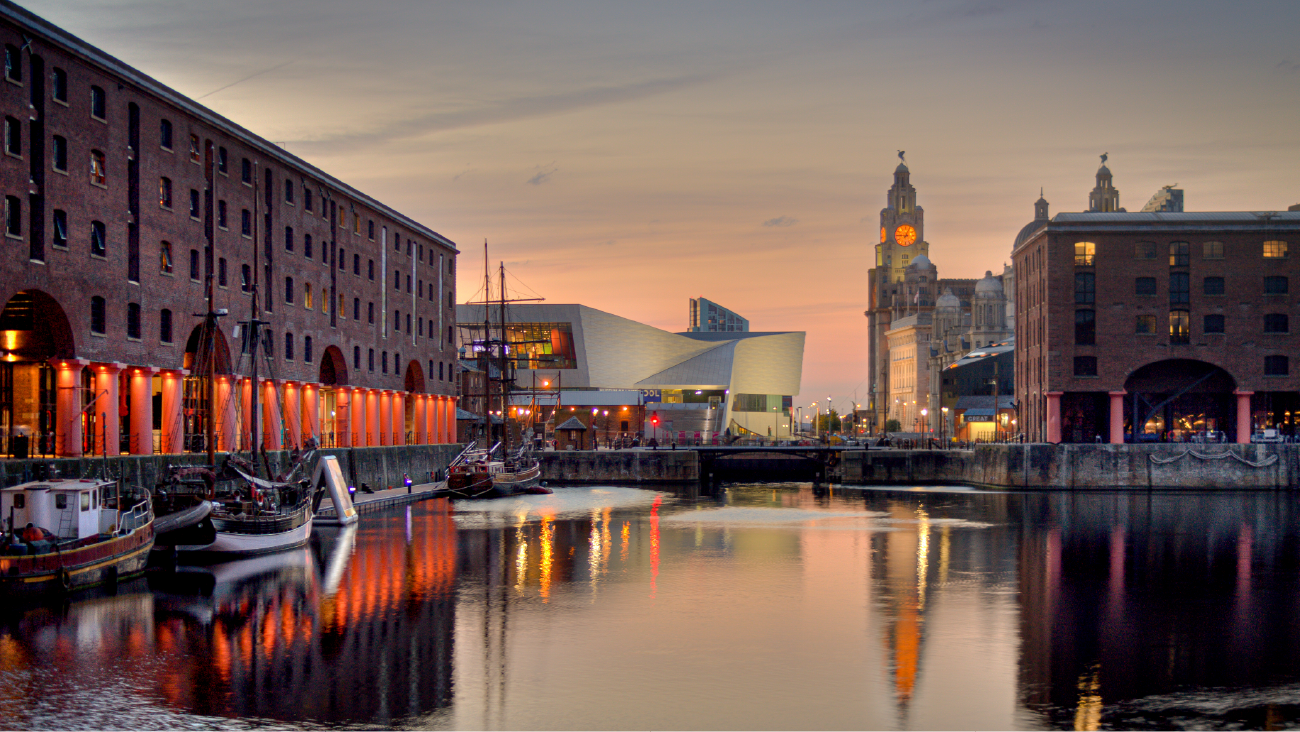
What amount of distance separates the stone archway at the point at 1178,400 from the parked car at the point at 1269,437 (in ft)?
6.67

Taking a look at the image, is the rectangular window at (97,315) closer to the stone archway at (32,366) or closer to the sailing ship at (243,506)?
the stone archway at (32,366)

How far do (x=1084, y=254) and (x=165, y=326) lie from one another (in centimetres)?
7531

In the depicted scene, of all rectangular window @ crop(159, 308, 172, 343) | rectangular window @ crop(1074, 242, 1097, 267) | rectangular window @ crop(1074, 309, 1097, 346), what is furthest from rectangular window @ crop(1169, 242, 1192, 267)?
rectangular window @ crop(159, 308, 172, 343)

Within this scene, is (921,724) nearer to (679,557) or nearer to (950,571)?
(950,571)

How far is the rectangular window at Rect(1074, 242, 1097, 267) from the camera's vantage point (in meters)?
104

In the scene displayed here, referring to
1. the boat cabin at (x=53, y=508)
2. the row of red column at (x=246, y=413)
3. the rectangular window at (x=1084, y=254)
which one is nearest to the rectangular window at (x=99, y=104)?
the row of red column at (x=246, y=413)

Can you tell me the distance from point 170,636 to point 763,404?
6354 inches

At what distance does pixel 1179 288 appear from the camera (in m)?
103

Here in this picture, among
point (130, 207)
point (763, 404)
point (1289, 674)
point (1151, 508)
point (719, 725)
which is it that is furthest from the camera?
point (763, 404)

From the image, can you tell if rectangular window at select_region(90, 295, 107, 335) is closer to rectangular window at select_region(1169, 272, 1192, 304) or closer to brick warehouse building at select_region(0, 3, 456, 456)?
brick warehouse building at select_region(0, 3, 456, 456)

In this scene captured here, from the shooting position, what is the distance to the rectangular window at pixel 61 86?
182 ft

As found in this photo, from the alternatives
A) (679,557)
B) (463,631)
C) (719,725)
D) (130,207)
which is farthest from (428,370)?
(719,725)

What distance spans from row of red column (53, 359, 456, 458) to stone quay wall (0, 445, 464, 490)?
160 cm

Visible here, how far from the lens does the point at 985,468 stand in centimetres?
10556
